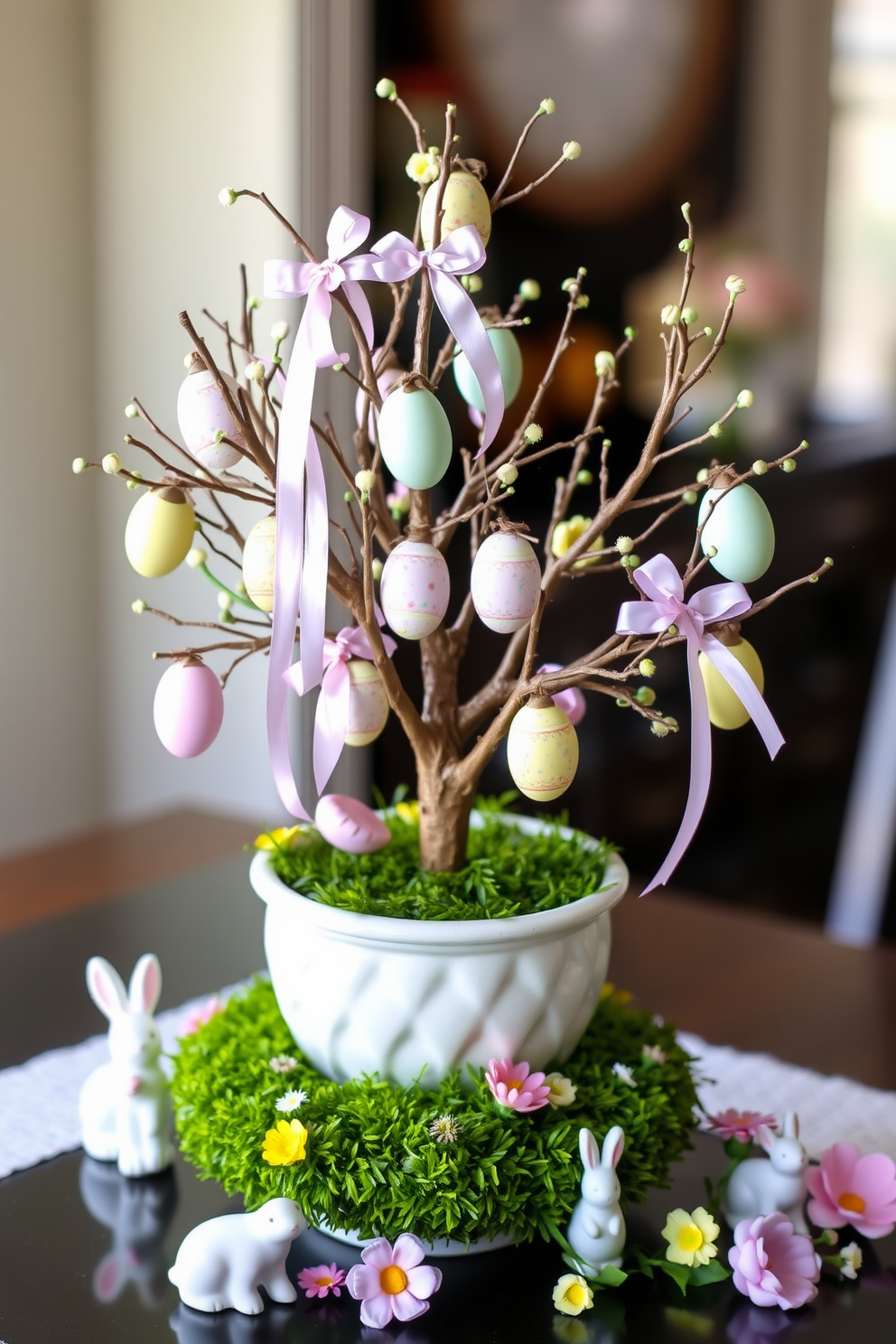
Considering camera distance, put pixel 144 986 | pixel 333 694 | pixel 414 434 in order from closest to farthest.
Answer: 1. pixel 414 434
2. pixel 333 694
3. pixel 144 986

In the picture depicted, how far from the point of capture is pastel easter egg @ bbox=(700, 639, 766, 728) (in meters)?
0.67

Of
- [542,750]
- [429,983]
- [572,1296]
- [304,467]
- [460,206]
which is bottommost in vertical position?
[572,1296]

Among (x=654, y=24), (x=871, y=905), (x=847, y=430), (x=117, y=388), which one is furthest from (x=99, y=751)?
(x=847, y=430)

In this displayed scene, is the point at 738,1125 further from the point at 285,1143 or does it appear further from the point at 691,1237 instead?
the point at 285,1143

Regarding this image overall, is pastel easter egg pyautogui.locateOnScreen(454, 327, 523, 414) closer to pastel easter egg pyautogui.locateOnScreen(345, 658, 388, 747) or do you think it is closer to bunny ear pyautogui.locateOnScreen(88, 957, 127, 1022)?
pastel easter egg pyautogui.locateOnScreen(345, 658, 388, 747)

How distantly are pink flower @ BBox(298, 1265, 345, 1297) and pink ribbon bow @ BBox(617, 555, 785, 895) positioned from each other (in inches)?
9.3

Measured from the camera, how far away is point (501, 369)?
747 mm

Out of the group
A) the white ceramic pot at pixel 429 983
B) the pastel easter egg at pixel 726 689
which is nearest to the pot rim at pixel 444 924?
the white ceramic pot at pixel 429 983

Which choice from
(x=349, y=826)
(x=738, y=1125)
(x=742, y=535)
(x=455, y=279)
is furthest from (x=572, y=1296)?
(x=455, y=279)

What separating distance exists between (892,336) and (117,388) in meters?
2.85

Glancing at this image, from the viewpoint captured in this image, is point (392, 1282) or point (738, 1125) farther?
point (738, 1125)

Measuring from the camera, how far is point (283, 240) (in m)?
2.26

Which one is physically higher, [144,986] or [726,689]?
[726,689]

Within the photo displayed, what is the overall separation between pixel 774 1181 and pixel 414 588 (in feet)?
1.18
